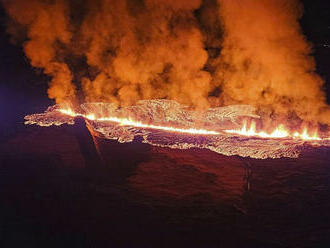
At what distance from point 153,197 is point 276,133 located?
494 centimetres

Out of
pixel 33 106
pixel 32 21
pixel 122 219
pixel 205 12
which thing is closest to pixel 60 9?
pixel 32 21

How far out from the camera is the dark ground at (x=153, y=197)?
11.8 feet

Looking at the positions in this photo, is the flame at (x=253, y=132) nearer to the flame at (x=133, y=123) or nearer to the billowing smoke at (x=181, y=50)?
the flame at (x=133, y=123)

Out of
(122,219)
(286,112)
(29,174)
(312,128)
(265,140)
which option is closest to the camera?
(122,219)

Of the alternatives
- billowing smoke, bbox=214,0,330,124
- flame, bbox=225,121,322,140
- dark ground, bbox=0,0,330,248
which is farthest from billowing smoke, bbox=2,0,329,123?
dark ground, bbox=0,0,330,248

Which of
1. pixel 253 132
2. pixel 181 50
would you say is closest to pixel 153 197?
pixel 253 132

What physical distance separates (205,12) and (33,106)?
8.31 m

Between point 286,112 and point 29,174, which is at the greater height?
point 286,112

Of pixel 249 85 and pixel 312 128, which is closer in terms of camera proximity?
pixel 312 128

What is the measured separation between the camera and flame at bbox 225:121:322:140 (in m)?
7.91

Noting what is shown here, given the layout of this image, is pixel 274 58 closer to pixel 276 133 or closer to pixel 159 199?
pixel 276 133

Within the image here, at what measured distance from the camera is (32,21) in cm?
1044

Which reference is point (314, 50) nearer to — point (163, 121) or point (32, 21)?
point (163, 121)

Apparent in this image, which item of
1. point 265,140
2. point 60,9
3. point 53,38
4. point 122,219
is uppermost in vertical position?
point 60,9
